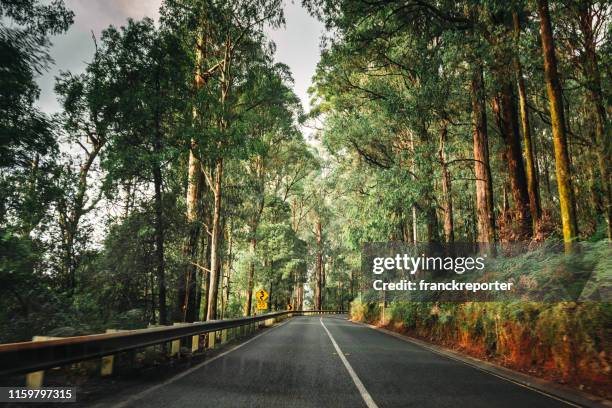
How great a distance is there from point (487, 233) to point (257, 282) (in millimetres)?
27120

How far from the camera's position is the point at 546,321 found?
7.48 metres

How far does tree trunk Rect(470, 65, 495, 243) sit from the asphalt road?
695cm

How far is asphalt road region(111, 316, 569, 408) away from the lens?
4867 millimetres

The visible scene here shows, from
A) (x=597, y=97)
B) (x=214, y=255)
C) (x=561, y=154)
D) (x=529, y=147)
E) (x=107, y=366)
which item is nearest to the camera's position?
(x=107, y=366)

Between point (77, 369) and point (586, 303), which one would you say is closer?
point (77, 369)

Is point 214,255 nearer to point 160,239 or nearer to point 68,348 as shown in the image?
point 160,239

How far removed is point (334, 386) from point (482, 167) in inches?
462

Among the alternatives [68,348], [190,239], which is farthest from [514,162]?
[68,348]

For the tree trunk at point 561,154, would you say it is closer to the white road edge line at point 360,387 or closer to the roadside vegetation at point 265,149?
the roadside vegetation at point 265,149

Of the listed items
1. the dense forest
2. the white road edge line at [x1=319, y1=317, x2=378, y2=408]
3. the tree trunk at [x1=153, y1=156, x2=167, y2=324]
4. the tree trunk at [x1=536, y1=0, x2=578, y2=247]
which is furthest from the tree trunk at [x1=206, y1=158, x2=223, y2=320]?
the tree trunk at [x1=536, y1=0, x2=578, y2=247]

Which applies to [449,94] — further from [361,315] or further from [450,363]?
[361,315]

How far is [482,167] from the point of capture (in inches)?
582

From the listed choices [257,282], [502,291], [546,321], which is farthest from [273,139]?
[546,321]

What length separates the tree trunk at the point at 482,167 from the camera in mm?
14273
